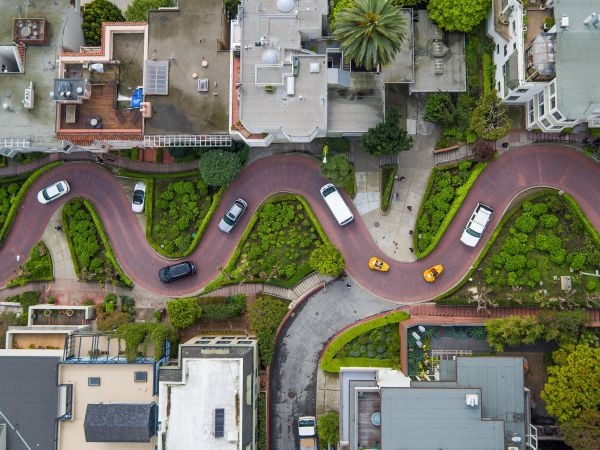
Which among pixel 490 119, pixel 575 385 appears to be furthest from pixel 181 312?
pixel 575 385

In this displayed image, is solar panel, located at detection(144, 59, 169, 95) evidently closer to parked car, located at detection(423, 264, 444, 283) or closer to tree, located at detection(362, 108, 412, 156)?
tree, located at detection(362, 108, 412, 156)

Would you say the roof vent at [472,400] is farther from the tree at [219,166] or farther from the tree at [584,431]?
the tree at [219,166]

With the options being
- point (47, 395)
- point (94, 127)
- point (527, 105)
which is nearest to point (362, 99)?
point (527, 105)

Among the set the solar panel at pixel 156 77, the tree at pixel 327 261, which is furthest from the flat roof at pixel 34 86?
the tree at pixel 327 261

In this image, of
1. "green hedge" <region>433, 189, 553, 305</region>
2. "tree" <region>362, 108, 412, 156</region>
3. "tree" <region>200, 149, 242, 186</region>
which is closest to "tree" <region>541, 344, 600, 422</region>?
"green hedge" <region>433, 189, 553, 305</region>

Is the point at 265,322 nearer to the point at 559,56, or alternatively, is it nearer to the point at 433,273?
the point at 433,273

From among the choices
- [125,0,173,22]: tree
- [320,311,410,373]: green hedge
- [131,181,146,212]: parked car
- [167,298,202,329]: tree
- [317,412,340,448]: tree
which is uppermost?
[125,0,173,22]: tree
